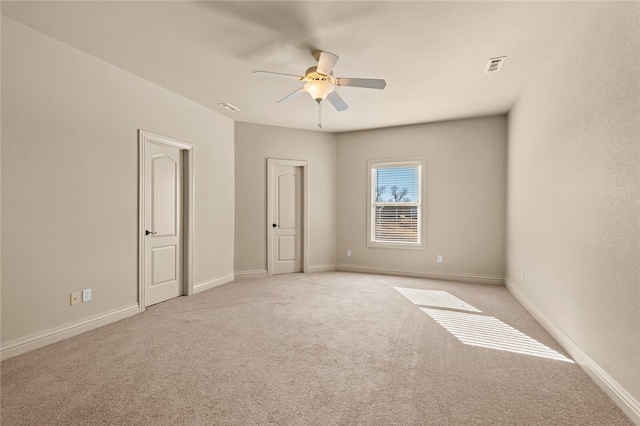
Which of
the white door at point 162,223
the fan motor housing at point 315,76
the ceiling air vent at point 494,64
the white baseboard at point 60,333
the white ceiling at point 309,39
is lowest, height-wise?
the white baseboard at point 60,333

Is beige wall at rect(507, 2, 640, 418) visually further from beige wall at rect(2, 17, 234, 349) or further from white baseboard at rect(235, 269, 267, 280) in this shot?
beige wall at rect(2, 17, 234, 349)

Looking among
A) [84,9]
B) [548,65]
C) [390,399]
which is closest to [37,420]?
[390,399]

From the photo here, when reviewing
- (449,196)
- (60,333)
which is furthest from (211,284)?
(449,196)

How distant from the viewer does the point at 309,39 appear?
2.91 meters

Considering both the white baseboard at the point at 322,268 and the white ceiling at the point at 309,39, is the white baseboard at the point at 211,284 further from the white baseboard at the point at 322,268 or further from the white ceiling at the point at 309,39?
the white ceiling at the point at 309,39

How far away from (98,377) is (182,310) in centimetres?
161

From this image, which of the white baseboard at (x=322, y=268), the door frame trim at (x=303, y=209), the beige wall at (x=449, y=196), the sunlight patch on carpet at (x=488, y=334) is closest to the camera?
the sunlight patch on carpet at (x=488, y=334)

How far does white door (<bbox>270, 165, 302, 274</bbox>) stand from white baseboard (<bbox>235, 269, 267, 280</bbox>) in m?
0.20

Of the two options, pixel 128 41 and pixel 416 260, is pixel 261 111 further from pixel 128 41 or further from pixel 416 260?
pixel 416 260

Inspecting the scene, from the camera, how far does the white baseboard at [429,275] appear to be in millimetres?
5391

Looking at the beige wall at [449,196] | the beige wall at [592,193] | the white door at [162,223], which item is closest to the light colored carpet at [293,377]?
the beige wall at [592,193]

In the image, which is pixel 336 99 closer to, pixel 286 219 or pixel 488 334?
pixel 488 334

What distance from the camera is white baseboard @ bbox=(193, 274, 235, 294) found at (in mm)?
4789

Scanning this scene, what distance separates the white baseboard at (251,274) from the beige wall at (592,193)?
13.4 feet
